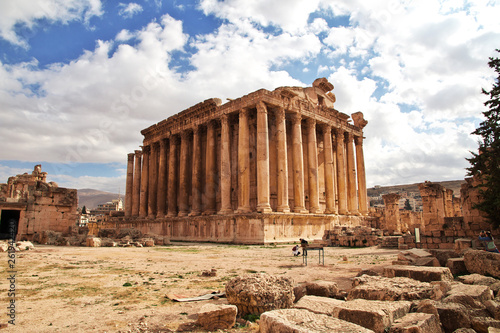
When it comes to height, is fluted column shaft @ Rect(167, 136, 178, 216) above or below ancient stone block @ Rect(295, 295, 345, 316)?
above

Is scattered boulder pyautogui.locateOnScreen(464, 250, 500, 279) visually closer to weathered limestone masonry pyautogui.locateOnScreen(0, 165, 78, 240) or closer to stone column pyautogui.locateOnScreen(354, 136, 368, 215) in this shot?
weathered limestone masonry pyautogui.locateOnScreen(0, 165, 78, 240)

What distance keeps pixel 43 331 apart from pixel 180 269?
21.2 feet

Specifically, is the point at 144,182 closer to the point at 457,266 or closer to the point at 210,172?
the point at 210,172

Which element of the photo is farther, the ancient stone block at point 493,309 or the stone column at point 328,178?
the stone column at point 328,178

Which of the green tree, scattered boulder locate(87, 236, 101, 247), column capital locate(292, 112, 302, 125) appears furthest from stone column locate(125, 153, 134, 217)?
the green tree

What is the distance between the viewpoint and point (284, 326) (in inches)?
157

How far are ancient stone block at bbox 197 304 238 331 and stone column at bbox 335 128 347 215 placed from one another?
2869cm

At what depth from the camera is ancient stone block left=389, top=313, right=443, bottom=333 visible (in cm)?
409

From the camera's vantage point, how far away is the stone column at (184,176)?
33219 millimetres

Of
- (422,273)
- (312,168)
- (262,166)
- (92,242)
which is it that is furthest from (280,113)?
(422,273)

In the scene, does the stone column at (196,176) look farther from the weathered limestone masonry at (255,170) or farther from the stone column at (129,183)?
the stone column at (129,183)

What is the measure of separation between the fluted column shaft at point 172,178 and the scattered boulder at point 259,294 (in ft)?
96.3

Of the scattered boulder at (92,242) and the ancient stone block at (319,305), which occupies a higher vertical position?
the ancient stone block at (319,305)

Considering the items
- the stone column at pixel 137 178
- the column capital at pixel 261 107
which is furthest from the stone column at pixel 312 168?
the stone column at pixel 137 178
